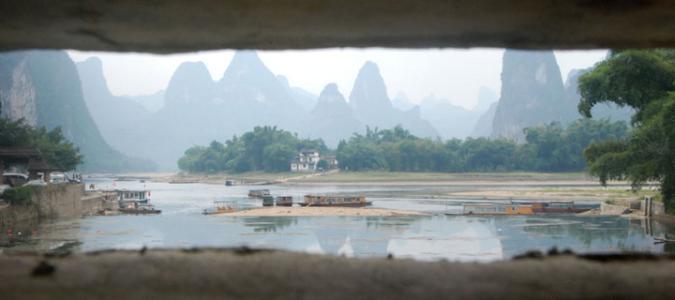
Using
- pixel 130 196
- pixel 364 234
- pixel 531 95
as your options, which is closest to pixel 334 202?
pixel 130 196

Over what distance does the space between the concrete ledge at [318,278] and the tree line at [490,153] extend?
8572 cm

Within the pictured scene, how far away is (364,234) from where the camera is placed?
2798cm

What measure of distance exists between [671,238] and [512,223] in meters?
10.2

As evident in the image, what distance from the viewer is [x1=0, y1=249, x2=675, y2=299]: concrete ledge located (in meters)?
2.22

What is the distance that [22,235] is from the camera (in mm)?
26953

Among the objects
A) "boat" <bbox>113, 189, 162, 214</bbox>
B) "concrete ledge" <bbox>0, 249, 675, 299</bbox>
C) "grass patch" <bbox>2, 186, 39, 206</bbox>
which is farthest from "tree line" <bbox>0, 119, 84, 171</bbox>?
"concrete ledge" <bbox>0, 249, 675, 299</bbox>

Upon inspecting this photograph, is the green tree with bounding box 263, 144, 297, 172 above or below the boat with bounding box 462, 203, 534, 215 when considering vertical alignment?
above

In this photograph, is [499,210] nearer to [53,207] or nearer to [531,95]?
[53,207]

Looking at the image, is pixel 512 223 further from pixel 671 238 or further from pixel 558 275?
pixel 558 275

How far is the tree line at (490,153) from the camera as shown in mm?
85312

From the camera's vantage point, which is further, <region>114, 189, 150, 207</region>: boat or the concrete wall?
<region>114, 189, 150, 207</region>: boat

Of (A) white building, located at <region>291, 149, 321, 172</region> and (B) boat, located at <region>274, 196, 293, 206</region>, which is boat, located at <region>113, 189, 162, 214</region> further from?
(A) white building, located at <region>291, 149, 321, 172</region>

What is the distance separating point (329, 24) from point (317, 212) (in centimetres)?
3689

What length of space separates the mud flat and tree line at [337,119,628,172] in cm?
5147
